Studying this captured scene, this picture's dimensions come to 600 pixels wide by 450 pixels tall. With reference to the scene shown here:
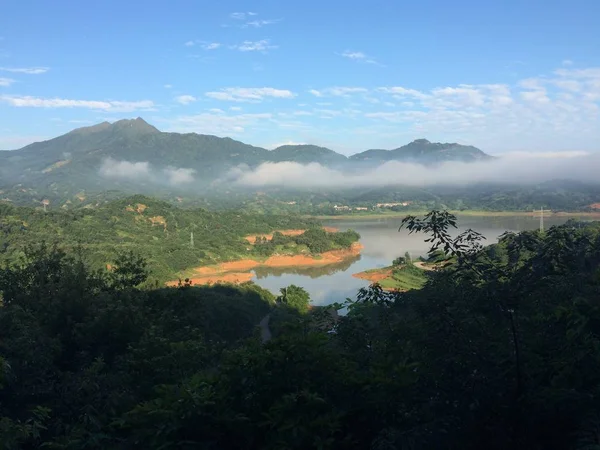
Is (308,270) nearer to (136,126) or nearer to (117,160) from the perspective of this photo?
(117,160)

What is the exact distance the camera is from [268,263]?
151 feet

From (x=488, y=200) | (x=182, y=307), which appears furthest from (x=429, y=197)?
(x=182, y=307)

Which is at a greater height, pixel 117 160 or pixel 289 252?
pixel 117 160

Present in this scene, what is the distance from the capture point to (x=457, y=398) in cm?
279

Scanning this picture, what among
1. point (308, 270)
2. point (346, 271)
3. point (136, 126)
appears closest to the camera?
point (346, 271)

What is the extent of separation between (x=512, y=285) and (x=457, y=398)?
82 centimetres

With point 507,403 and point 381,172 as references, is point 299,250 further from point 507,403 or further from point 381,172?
point 381,172

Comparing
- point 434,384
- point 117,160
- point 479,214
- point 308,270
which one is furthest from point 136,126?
point 434,384

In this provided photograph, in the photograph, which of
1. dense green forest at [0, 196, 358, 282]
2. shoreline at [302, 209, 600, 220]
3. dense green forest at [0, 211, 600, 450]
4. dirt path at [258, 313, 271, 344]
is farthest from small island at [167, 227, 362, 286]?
dense green forest at [0, 211, 600, 450]

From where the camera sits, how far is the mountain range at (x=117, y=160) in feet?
407

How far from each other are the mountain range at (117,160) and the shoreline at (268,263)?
7456 cm

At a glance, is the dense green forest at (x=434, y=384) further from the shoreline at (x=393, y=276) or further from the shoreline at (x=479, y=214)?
the shoreline at (x=479, y=214)

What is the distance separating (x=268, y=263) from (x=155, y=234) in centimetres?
1271

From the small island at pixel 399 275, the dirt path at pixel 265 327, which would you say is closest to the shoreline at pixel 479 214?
the small island at pixel 399 275
